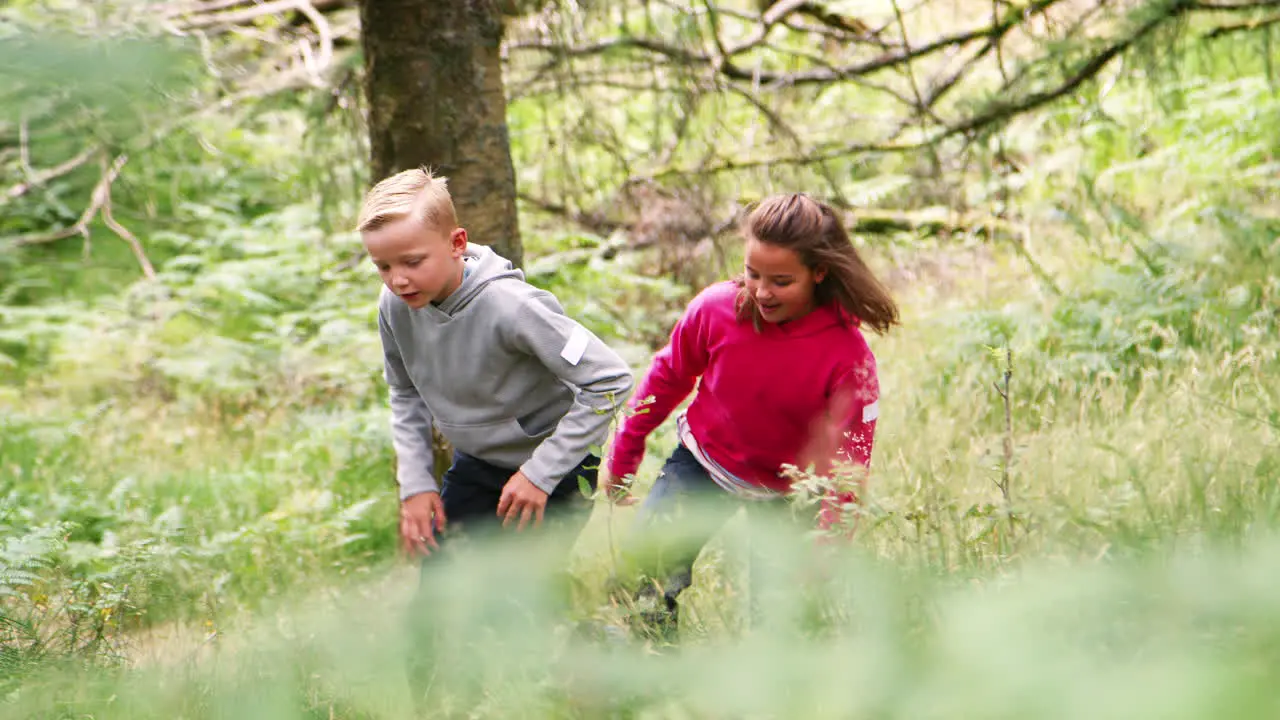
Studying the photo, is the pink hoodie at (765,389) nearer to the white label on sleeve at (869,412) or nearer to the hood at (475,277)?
the white label on sleeve at (869,412)

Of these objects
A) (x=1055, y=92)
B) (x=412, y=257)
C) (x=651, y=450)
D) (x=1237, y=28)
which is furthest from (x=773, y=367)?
(x=1237, y=28)

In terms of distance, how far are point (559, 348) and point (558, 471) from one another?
1.19 feet

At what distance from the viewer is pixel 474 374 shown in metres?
2.98

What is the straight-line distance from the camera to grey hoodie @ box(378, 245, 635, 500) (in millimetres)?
2834

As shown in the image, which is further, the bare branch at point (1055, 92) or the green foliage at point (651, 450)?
the bare branch at point (1055, 92)

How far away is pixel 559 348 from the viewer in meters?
2.89

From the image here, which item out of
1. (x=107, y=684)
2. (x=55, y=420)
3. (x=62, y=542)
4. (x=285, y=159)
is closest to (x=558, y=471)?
(x=107, y=684)

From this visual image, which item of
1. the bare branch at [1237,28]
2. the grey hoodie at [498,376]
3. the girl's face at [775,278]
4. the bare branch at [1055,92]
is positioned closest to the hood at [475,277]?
the grey hoodie at [498,376]

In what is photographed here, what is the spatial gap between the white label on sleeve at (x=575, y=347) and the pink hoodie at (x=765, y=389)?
274 millimetres

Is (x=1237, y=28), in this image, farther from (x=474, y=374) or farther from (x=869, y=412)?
(x=474, y=374)

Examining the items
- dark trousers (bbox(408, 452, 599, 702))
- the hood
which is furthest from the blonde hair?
dark trousers (bbox(408, 452, 599, 702))

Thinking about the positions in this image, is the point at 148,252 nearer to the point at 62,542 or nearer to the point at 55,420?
the point at 55,420

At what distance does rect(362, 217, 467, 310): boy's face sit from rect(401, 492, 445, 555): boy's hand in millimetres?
659

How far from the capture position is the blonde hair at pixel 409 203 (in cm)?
269
